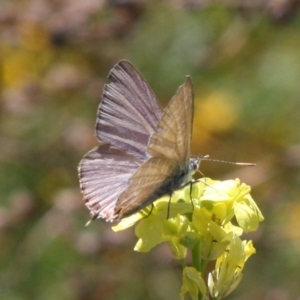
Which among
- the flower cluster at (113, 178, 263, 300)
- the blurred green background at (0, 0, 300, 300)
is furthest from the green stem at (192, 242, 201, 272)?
the blurred green background at (0, 0, 300, 300)

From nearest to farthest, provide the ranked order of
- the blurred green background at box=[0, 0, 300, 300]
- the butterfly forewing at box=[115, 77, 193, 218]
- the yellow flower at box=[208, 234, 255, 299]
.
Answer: the butterfly forewing at box=[115, 77, 193, 218], the yellow flower at box=[208, 234, 255, 299], the blurred green background at box=[0, 0, 300, 300]

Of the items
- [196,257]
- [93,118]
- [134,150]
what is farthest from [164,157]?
[93,118]

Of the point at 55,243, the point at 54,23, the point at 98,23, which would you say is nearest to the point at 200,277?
the point at 54,23

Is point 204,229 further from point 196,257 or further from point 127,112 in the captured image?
point 127,112

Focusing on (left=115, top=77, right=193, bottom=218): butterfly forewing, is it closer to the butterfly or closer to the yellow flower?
the butterfly

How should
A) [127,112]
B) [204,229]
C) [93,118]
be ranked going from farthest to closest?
[93,118]
[127,112]
[204,229]
